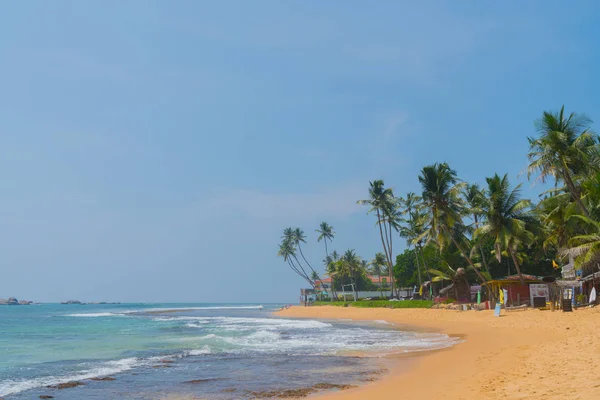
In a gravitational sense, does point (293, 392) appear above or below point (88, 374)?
above

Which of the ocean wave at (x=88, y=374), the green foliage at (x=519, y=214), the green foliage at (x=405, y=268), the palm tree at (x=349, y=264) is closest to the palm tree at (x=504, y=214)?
the green foliage at (x=519, y=214)

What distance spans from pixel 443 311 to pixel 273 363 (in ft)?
77.2

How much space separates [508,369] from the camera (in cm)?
1071

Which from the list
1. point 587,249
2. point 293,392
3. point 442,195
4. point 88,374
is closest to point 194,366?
point 88,374

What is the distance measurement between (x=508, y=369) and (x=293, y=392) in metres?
4.79

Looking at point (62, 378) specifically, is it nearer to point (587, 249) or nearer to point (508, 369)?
point (508, 369)

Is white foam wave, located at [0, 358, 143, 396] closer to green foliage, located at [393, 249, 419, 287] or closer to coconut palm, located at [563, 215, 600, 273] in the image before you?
coconut palm, located at [563, 215, 600, 273]

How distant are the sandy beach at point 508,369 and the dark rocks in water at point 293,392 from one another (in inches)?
20.5

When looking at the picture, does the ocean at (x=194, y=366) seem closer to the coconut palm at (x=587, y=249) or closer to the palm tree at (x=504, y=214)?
the coconut palm at (x=587, y=249)

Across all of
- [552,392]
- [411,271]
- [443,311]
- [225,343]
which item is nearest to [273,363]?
[225,343]

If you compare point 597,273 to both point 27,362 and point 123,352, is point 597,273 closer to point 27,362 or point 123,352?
point 123,352

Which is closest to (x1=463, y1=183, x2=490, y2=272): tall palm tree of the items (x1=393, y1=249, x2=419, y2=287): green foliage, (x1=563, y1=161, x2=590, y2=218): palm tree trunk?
(x1=563, y1=161, x2=590, y2=218): palm tree trunk

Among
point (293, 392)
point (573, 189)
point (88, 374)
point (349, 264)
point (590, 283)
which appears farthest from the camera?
point (349, 264)

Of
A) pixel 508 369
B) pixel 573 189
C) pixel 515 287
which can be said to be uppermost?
pixel 573 189
